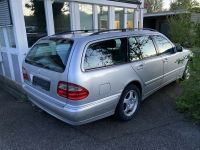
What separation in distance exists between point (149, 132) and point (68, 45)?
1.90 metres

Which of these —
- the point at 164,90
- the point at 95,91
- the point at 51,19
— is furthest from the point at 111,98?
→ the point at 51,19

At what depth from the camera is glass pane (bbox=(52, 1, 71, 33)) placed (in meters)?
5.44

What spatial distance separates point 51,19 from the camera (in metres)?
5.28

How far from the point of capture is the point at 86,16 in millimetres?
6312

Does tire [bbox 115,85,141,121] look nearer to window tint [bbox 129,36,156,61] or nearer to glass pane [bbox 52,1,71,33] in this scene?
window tint [bbox 129,36,156,61]

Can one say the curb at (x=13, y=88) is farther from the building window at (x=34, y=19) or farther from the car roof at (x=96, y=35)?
the car roof at (x=96, y=35)

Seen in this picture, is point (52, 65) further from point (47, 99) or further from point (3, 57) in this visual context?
point (3, 57)

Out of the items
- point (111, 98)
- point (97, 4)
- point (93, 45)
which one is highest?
point (97, 4)

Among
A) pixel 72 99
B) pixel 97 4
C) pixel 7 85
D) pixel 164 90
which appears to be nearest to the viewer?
pixel 72 99

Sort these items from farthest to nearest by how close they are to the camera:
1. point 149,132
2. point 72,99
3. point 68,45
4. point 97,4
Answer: point 97,4 → point 149,132 → point 68,45 → point 72,99

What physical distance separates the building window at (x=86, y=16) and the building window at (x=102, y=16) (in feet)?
1.33

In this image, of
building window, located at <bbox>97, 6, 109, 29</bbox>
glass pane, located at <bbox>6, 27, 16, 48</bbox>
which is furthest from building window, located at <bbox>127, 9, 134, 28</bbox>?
glass pane, located at <bbox>6, 27, 16, 48</bbox>

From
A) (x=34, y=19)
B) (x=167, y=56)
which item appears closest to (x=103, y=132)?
(x=167, y=56)

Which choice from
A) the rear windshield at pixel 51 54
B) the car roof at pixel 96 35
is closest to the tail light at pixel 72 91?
the rear windshield at pixel 51 54
